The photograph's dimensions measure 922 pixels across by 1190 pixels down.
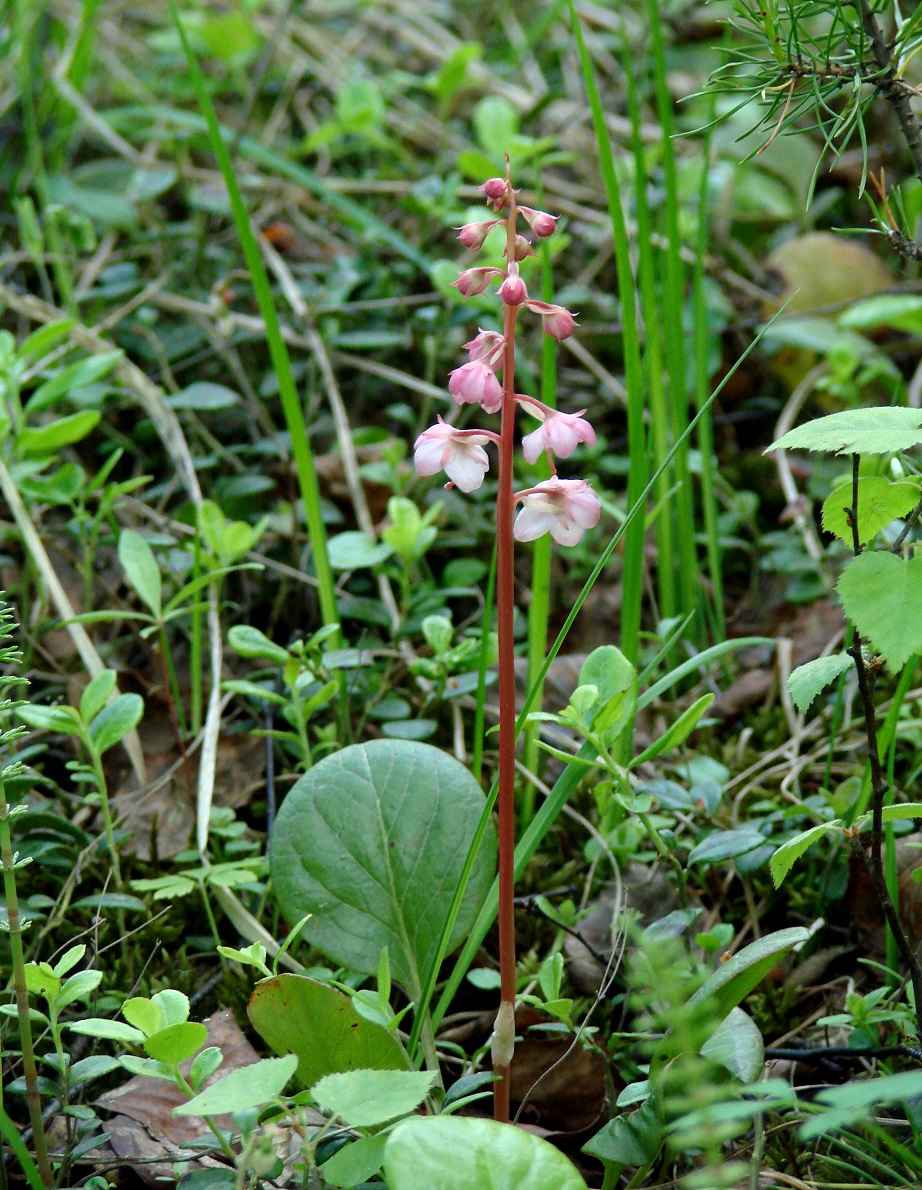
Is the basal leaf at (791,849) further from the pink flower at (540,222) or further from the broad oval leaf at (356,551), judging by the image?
the broad oval leaf at (356,551)

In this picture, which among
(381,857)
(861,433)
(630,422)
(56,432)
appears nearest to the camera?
(861,433)

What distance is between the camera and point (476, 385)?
94 centimetres

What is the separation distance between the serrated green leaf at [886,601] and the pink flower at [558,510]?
232 mm

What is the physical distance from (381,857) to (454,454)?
48cm

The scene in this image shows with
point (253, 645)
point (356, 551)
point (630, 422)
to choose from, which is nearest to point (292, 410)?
point (356, 551)

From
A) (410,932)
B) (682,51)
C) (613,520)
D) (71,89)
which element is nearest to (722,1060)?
(410,932)

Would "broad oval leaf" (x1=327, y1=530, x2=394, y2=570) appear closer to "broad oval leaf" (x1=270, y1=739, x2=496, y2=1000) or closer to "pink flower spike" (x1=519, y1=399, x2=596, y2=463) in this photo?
"broad oval leaf" (x1=270, y1=739, x2=496, y2=1000)

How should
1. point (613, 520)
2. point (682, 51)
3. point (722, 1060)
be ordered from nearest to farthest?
point (722, 1060), point (613, 520), point (682, 51)

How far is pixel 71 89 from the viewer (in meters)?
2.69

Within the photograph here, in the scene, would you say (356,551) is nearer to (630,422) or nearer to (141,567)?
(141,567)

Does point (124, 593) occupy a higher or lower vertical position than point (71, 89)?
lower

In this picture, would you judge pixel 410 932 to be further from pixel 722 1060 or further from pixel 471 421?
pixel 471 421

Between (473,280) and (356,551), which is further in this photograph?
(356,551)

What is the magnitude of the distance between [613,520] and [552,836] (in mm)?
792
